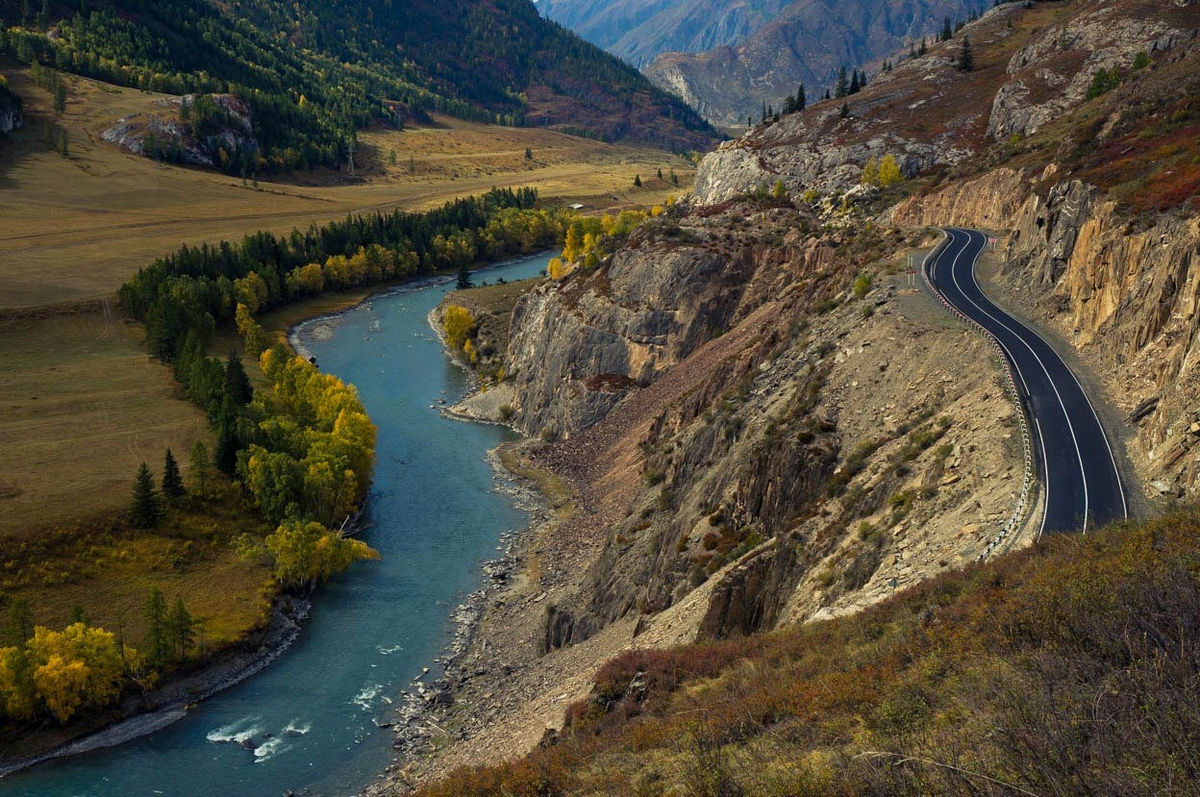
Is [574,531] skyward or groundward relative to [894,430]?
groundward

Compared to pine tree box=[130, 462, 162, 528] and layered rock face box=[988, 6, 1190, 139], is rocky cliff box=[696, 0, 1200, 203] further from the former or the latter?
pine tree box=[130, 462, 162, 528]

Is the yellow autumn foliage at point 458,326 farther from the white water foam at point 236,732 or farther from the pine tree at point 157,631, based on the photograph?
the white water foam at point 236,732

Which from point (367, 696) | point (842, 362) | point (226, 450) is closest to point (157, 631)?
point (367, 696)

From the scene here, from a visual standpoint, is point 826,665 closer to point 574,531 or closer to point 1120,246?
point 1120,246

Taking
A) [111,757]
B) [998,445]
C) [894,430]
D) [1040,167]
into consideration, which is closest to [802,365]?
[894,430]

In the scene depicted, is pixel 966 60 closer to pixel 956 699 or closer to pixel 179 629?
pixel 179 629

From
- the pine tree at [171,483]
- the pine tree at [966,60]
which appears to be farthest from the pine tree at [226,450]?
the pine tree at [966,60]

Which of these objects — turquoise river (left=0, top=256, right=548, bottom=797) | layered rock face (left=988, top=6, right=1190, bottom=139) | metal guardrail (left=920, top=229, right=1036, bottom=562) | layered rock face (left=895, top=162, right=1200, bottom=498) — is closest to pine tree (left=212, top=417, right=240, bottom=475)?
turquoise river (left=0, top=256, right=548, bottom=797)
